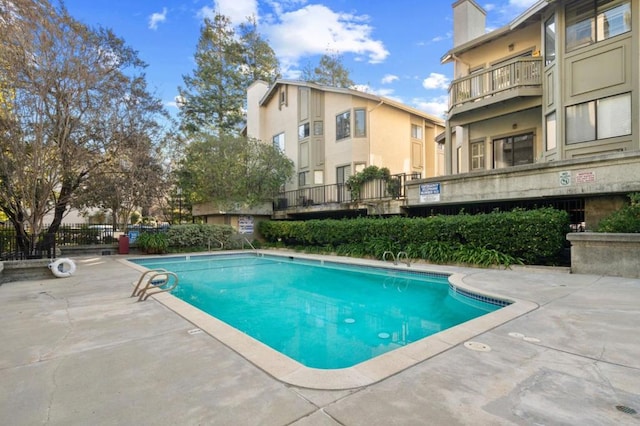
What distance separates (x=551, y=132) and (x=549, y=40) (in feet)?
10.9

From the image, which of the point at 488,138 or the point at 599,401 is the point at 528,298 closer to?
the point at 599,401

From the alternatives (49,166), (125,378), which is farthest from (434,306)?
(49,166)

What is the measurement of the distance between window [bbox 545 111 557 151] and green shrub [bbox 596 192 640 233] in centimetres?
383

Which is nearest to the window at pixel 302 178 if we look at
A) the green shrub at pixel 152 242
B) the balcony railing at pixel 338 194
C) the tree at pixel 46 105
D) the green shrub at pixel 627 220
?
the balcony railing at pixel 338 194

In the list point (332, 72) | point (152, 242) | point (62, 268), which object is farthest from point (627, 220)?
point (332, 72)

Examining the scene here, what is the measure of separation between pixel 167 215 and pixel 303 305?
19.2 meters

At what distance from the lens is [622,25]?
1005 cm

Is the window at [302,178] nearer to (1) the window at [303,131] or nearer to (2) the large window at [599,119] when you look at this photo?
(1) the window at [303,131]

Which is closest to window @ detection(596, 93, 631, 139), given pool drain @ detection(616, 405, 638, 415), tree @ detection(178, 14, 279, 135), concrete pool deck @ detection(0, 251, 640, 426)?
concrete pool deck @ detection(0, 251, 640, 426)

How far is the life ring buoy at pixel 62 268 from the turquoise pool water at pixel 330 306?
9.52ft

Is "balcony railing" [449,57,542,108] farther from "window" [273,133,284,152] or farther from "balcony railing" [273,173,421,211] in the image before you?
"window" [273,133,284,152]

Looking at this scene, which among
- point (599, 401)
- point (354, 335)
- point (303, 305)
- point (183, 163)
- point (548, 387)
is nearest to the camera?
point (599, 401)

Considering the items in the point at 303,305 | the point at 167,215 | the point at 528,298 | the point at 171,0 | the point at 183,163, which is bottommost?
the point at 303,305

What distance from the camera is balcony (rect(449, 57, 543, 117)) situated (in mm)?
12055
